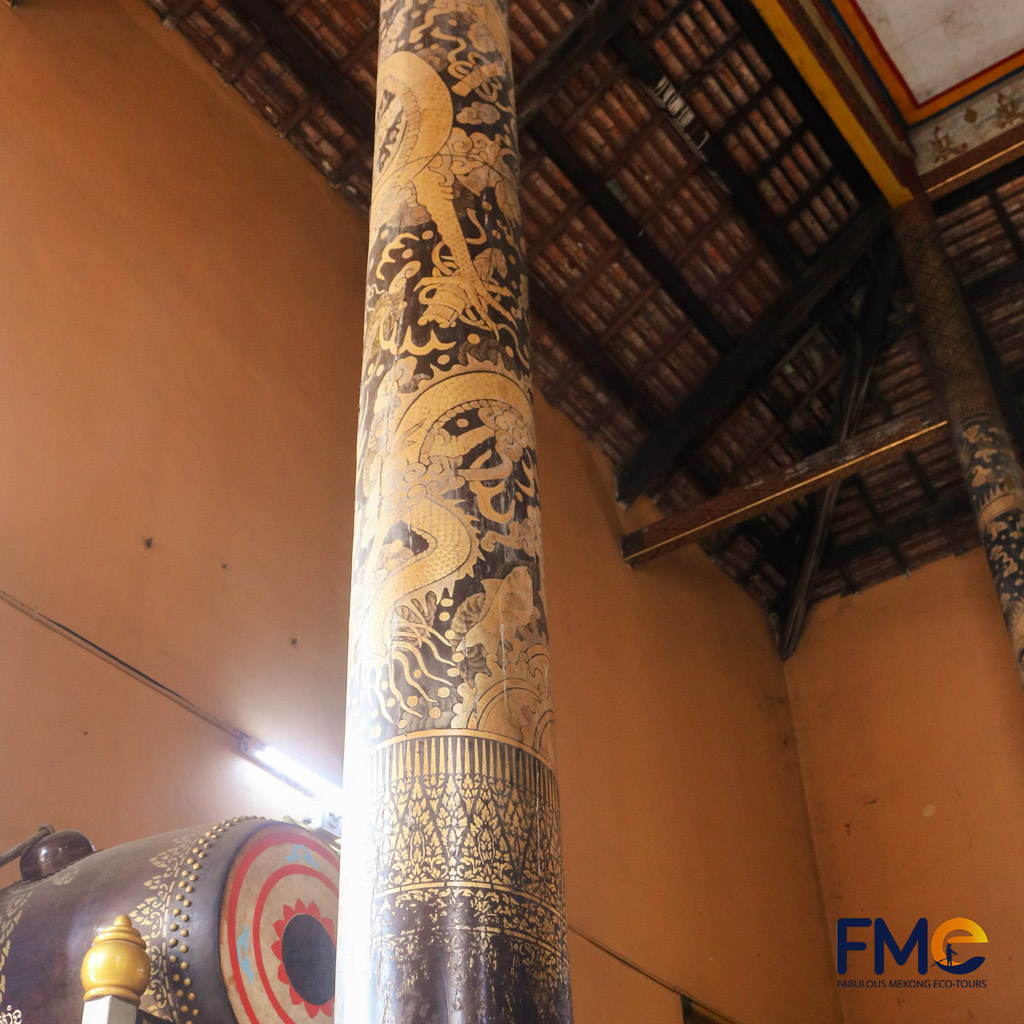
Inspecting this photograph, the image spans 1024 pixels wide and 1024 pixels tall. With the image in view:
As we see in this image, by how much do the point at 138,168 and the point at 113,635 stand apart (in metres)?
2.44

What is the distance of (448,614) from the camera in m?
2.15

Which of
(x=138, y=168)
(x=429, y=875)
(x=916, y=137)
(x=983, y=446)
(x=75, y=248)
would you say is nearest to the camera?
(x=429, y=875)

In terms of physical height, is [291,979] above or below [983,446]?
below

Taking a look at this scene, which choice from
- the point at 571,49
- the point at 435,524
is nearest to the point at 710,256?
the point at 571,49

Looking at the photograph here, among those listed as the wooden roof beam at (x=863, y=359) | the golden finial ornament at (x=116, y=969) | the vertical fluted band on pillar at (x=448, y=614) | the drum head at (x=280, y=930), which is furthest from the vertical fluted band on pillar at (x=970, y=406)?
the golden finial ornament at (x=116, y=969)

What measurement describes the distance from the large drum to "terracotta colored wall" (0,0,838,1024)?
1.31 m

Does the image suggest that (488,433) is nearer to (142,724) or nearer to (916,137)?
(142,724)

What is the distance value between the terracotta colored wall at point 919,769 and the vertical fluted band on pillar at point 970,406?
206 centimetres

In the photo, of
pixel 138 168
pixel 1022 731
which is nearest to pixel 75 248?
pixel 138 168

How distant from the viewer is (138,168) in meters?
5.86

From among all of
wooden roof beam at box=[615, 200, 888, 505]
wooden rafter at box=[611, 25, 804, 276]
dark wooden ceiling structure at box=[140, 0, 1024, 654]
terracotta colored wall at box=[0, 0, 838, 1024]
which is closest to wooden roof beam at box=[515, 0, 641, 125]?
dark wooden ceiling structure at box=[140, 0, 1024, 654]

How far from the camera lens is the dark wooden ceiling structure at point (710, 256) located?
694 cm

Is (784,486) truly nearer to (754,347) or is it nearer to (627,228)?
(754,347)

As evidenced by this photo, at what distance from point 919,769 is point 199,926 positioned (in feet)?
24.5
